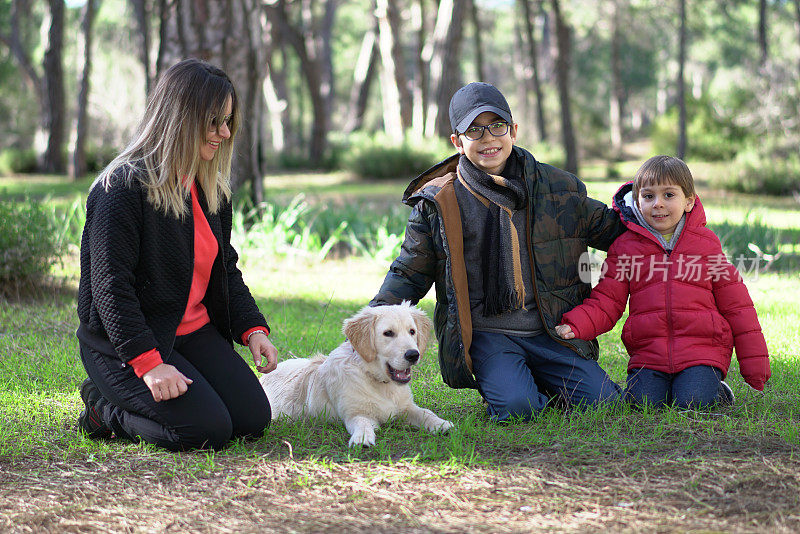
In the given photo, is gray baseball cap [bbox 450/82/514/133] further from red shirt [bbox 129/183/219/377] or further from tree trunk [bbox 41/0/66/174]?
tree trunk [bbox 41/0/66/174]

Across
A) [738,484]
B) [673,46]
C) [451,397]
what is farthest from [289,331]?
[673,46]

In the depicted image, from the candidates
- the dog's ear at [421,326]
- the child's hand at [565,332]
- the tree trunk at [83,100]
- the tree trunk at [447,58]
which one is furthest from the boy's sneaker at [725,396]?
the tree trunk at [83,100]

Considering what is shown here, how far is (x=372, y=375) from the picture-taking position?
13.6 ft

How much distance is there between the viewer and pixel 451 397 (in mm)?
4953

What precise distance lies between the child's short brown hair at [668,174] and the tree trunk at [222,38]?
600 cm

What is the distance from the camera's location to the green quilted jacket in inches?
172

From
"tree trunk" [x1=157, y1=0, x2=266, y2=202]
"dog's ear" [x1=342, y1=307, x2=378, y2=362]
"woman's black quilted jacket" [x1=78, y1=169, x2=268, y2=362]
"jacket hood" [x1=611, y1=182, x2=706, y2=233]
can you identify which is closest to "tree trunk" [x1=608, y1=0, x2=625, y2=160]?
"tree trunk" [x1=157, y1=0, x2=266, y2=202]

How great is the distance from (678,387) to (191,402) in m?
2.59

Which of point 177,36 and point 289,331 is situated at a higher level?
point 177,36

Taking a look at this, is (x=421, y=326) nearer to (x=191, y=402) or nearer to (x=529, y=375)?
(x=529, y=375)

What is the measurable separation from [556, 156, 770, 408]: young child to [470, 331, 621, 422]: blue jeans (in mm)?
153

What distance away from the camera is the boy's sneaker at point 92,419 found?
4.08m

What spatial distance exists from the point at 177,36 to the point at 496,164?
6191mm

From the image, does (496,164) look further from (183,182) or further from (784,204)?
(784,204)
